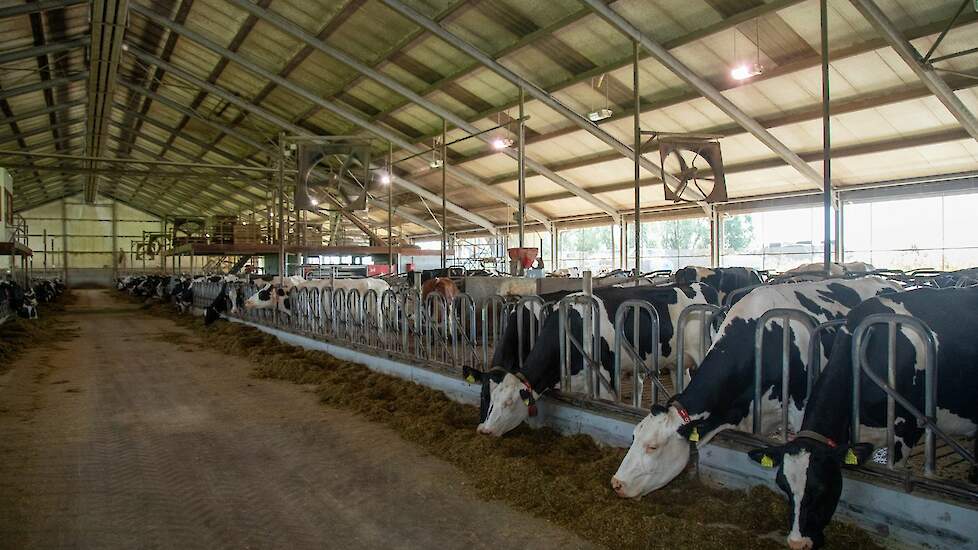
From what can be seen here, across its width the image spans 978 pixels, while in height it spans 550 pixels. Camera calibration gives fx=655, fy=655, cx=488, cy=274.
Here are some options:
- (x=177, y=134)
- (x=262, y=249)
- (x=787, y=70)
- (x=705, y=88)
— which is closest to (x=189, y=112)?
(x=262, y=249)

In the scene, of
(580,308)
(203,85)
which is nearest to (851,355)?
(580,308)

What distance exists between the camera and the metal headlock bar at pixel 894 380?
3.44 metres

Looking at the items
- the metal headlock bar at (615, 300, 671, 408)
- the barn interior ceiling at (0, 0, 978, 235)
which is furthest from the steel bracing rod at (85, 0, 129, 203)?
the metal headlock bar at (615, 300, 671, 408)

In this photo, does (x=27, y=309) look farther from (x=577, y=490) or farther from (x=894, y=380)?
(x=894, y=380)

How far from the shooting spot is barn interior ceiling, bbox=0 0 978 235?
1291 centimetres

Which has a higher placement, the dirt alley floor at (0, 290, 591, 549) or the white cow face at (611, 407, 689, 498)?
the white cow face at (611, 407, 689, 498)

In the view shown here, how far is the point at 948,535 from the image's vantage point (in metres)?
3.28

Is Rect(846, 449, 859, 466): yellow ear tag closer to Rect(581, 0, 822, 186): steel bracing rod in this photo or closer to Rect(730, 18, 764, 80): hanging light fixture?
Rect(581, 0, 822, 186): steel bracing rod

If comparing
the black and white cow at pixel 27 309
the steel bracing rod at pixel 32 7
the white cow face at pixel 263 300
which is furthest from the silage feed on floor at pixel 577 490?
the black and white cow at pixel 27 309

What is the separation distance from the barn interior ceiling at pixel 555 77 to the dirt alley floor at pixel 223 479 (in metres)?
9.73

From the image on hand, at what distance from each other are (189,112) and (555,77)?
52.2 ft

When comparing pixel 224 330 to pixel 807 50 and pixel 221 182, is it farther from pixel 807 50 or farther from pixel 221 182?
pixel 221 182

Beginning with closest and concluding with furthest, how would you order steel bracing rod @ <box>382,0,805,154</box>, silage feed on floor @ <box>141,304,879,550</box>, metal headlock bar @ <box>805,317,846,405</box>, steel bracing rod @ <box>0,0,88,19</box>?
silage feed on floor @ <box>141,304,879,550</box>, metal headlock bar @ <box>805,317,846,405</box>, steel bracing rod @ <box>382,0,805,154</box>, steel bracing rod @ <box>0,0,88,19</box>

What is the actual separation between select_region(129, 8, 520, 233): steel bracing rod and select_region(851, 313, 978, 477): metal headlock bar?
18.6 meters
